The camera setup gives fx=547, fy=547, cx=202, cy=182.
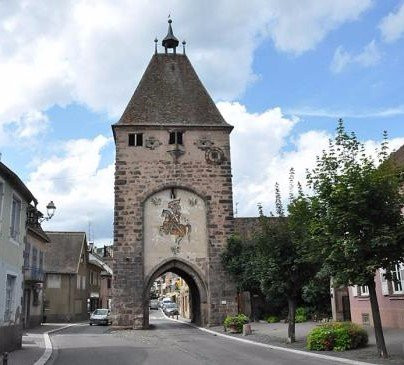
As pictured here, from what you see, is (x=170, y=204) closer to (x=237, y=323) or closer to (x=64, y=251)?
(x=237, y=323)

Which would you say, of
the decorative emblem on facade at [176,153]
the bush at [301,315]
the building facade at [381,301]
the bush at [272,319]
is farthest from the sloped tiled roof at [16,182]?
the bush at [272,319]

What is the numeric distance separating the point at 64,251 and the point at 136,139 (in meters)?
19.1

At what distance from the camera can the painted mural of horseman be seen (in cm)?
3334

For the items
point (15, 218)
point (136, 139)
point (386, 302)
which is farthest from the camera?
point (136, 139)

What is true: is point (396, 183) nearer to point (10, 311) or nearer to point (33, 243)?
point (10, 311)

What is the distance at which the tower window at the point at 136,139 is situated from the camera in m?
34.4

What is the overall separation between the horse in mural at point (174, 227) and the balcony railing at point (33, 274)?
8861 millimetres

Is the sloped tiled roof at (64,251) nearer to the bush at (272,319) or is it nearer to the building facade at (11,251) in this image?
the bush at (272,319)

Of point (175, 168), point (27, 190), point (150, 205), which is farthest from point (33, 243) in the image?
point (27, 190)

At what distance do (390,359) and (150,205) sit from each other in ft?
73.2

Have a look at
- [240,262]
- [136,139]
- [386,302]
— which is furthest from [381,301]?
[136,139]

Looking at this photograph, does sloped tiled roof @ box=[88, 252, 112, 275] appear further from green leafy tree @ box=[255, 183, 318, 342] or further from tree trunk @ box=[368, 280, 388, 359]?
tree trunk @ box=[368, 280, 388, 359]

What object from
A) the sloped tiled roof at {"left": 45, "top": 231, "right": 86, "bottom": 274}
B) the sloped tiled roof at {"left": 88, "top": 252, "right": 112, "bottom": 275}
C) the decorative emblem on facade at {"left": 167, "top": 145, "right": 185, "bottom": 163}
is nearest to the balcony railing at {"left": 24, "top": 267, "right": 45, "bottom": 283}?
the sloped tiled roof at {"left": 45, "top": 231, "right": 86, "bottom": 274}

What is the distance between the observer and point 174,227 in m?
33.4
